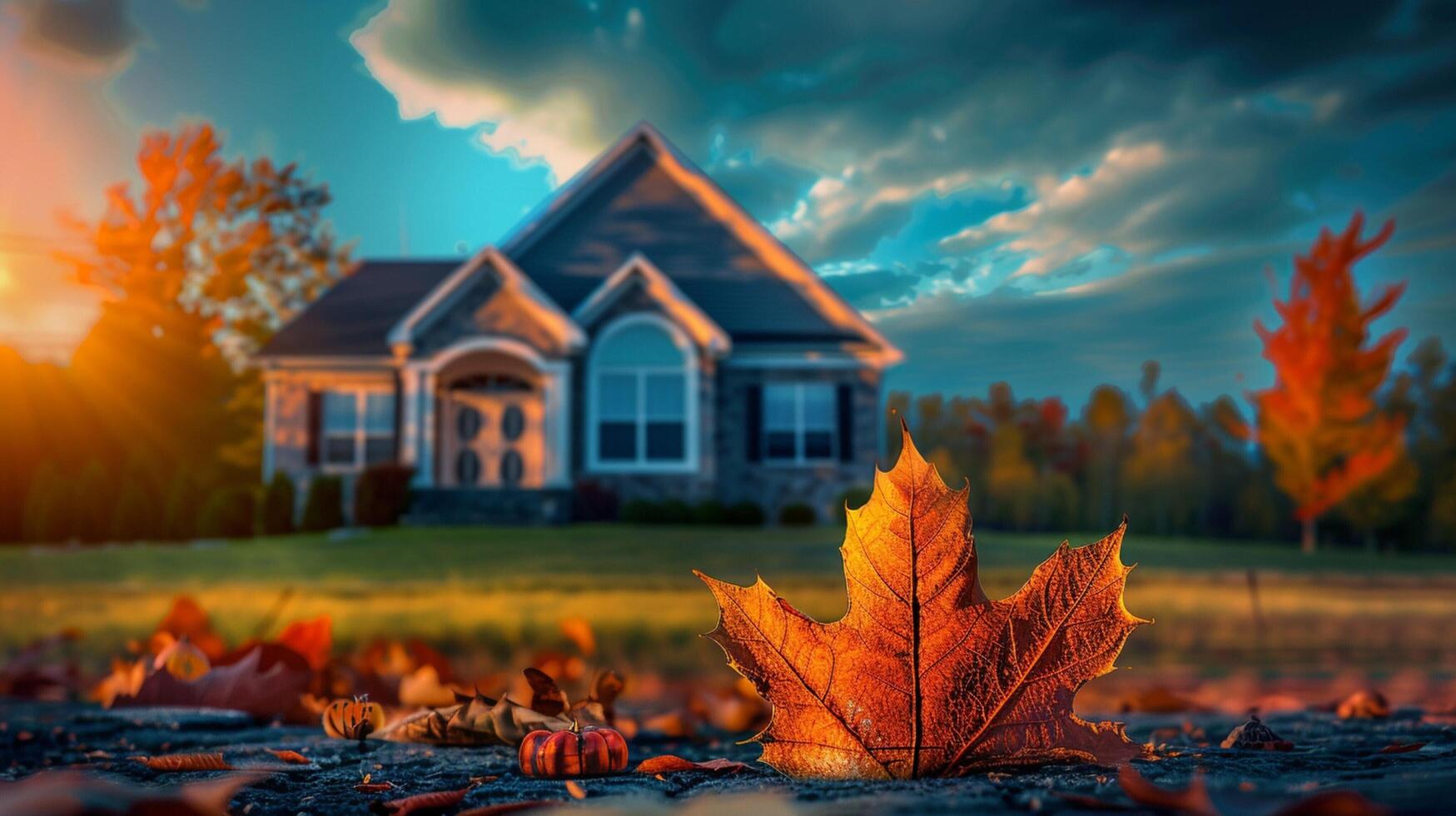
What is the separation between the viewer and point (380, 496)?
9180 millimetres

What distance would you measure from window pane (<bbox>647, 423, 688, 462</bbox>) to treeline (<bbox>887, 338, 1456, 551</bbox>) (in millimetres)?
5282

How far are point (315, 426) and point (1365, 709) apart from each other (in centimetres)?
1126

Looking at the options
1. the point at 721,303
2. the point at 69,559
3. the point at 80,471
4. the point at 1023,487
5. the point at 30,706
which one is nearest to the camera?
the point at 30,706

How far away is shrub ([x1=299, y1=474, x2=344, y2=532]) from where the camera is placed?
8.44 metres

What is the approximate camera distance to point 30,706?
1879 mm

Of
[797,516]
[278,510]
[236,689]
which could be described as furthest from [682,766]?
[797,516]

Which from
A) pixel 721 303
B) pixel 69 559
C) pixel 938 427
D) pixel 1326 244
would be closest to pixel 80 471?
pixel 69 559

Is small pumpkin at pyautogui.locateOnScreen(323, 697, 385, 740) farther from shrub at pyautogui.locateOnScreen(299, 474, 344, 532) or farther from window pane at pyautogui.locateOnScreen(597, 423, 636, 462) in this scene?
window pane at pyautogui.locateOnScreen(597, 423, 636, 462)

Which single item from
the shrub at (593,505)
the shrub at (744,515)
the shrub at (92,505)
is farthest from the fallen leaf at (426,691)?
the shrub at (593,505)

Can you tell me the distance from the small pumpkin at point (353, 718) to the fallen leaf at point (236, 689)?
344mm

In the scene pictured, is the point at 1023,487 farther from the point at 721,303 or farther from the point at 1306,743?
the point at 721,303

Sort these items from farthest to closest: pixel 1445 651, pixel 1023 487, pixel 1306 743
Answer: pixel 1023 487, pixel 1445 651, pixel 1306 743

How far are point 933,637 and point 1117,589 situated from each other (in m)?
0.12

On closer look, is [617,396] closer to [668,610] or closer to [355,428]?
[355,428]
